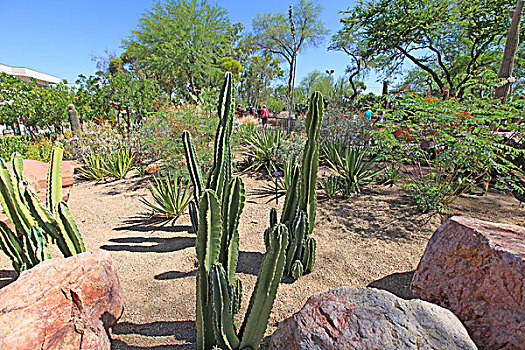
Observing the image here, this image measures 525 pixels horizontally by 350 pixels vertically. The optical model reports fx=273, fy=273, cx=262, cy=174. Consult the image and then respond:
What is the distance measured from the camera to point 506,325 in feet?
5.08

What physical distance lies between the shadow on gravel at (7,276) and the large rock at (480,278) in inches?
137

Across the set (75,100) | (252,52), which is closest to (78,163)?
(75,100)

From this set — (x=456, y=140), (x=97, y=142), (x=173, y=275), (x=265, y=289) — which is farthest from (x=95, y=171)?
(x=456, y=140)

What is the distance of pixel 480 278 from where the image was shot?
173 centimetres

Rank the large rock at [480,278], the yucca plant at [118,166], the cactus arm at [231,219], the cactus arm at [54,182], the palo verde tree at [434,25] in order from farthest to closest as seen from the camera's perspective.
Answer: the palo verde tree at [434,25]
the yucca plant at [118,166]
the cactus arm at [54,182]
the cactus arm at [231,219]
the large rock at [480,278]

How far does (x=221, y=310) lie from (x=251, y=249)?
1730 mm

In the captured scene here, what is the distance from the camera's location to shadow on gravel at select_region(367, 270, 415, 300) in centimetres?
238

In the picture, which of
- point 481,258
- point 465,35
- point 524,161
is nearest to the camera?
point 481,258

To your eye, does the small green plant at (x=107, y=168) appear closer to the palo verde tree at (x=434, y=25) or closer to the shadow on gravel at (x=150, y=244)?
the shadow on gravel at (x=150, y=244)

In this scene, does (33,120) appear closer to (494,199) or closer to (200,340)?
(200,340)

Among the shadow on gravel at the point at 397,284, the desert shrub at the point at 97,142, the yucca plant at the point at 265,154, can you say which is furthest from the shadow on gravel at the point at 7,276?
the desert shrub at the point at 97,142

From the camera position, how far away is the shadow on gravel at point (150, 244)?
313 cm

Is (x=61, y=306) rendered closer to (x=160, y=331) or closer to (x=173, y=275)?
(x=160, y=331)

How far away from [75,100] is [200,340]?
11760mm
